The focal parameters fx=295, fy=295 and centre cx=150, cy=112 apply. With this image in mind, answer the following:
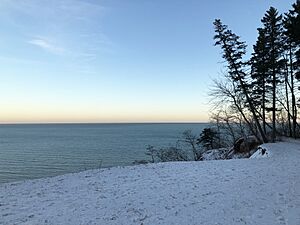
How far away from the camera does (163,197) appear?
33.9 feet

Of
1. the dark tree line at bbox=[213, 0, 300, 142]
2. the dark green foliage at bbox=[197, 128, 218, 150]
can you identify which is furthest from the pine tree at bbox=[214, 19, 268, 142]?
the dark green foliage at bbox=[197, 128, 218, 150]

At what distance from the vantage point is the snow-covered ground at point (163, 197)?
8344 millimetres

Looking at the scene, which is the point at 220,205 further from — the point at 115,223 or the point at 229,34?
the point at 229,34

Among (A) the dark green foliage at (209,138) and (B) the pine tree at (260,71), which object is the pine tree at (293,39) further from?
(A) the dark green foliage at (209,138)

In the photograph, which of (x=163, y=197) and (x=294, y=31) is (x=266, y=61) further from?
(x=163, y=197)

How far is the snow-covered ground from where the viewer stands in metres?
8.34

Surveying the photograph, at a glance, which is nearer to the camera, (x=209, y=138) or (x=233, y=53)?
(x=233, y=53)

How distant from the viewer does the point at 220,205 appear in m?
9.22

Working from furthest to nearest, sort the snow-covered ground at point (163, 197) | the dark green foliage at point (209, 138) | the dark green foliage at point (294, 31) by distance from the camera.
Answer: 1. the dark green foliage at point (209, 138)
2. the dark green foliage at point (294, 31)
3. the snow-covered ground at point (163, 197)

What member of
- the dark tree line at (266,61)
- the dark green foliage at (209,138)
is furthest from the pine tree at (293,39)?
the dark green foliage at (209,138)

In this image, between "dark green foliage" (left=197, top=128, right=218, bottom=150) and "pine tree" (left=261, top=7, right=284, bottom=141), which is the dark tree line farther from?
"dark green foliage" (left=197, top=128, right=218, bottom=150)

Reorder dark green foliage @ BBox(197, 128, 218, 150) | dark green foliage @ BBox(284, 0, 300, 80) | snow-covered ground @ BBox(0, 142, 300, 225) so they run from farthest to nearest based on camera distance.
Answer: dark green foliage @ BBox(197, 128, 218, 150)
dark green foliage @ BBox(284, 0, 300, 80)
snow-covered ground @ BBox(0, 142, 300, 225)

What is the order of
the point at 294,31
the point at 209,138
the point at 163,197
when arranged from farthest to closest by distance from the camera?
the point at 209,138
the point at 294,31
the point at 163,197

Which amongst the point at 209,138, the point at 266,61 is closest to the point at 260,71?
the point at 266,61
